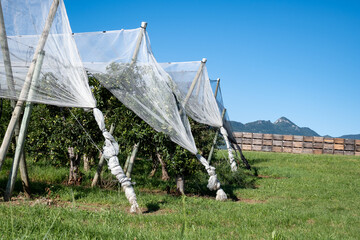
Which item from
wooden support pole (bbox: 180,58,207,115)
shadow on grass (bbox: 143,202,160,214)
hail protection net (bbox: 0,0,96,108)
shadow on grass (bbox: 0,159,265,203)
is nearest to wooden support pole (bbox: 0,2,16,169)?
hail protection net (bbox: 0,0,96,108)

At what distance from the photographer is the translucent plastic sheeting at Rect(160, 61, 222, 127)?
32.9 ft

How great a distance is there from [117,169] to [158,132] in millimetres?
1861

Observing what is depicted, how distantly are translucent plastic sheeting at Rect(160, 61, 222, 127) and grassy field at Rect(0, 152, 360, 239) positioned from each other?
5.47 ft

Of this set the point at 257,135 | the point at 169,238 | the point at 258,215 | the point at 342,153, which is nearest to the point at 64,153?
the point at 258,215

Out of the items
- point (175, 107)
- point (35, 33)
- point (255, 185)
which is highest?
point (35, 33)

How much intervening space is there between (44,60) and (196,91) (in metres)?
Answer: 4.61

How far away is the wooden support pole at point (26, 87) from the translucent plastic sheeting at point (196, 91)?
11.5 ft

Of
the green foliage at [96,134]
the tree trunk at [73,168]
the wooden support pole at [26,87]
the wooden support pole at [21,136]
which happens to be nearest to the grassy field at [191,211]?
the wooden support pole at [21,136]

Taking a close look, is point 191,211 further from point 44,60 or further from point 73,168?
point 73,168

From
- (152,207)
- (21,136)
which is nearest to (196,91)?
(152,207)

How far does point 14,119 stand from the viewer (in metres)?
6.69

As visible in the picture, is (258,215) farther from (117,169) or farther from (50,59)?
(50,59)

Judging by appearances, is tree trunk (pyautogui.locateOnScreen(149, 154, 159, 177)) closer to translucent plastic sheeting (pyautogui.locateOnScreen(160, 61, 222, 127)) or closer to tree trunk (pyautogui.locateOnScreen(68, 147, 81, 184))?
translucent plastic sheeting (pyautogui.locateOnScreen(160, 61, 222, 127))

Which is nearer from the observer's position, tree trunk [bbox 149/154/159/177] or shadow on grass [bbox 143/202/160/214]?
shadow on grass [bbox 143/202/160/214]
